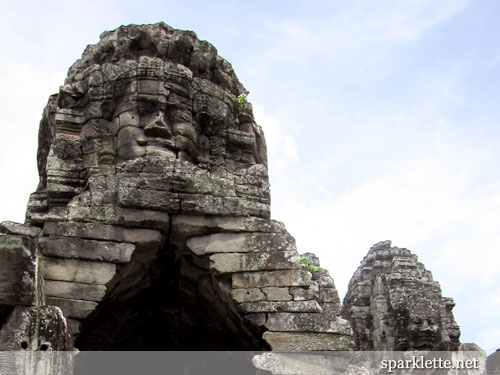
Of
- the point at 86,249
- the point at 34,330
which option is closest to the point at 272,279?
the point at 86,249

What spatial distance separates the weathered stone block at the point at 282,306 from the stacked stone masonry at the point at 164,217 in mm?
13

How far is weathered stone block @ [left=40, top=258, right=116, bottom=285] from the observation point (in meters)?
8.81

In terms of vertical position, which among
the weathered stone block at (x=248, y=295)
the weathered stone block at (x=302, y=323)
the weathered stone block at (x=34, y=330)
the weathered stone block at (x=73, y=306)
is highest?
the weathered stone block at (x=248, y=295)

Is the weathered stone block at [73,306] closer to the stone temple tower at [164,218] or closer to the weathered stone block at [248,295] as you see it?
the stone temple tower at [164,218]

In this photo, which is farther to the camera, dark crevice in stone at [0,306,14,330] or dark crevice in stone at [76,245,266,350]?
dark crevice in stone at [76,245,266,350]

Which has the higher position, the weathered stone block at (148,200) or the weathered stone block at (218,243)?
the weathered stone block at (148,200)

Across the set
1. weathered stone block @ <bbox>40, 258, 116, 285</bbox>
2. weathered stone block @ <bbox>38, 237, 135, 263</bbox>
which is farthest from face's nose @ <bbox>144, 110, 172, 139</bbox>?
weathered stone block @ <bbox>40, 258, 116, 285</bbox>

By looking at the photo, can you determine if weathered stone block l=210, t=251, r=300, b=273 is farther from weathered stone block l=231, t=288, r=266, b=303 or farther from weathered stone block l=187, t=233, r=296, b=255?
weathered stone block l=231, t=288, r=266, b=303

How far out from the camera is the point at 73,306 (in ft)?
28.5

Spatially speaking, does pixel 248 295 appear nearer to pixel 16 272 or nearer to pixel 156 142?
pixel 156 142

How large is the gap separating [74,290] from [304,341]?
2.56 metres

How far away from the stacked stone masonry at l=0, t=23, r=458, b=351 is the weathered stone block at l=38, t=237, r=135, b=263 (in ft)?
0.04

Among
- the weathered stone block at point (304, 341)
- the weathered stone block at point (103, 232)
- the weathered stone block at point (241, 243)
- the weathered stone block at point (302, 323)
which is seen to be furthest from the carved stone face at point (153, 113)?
the weathered stone block at point (304, 341)

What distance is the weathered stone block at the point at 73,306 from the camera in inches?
338
